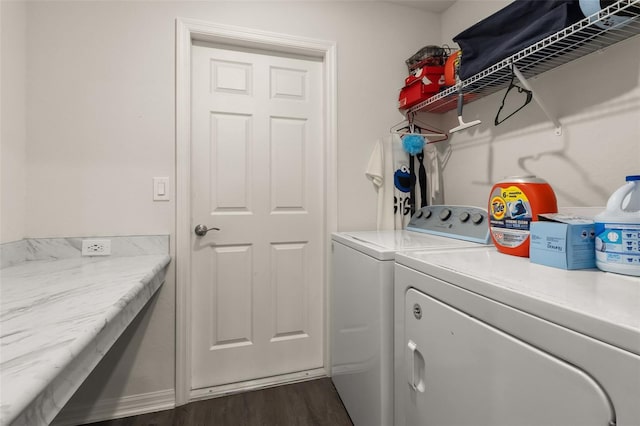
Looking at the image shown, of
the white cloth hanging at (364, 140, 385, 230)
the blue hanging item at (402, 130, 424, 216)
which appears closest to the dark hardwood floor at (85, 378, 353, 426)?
the white cloth hanging at (364, 140, 385, 230)

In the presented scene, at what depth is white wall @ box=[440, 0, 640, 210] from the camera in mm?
1091

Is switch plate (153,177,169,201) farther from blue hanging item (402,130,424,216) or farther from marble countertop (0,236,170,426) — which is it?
blue hanging item (402,130,424,216)

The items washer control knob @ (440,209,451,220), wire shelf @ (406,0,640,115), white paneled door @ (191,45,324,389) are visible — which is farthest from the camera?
white paneled door @ (191,45,324,389)

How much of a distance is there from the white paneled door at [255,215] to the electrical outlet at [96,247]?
1.36 feet

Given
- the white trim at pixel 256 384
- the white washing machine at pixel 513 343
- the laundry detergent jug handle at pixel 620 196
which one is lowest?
the white trim at pixel 256 384

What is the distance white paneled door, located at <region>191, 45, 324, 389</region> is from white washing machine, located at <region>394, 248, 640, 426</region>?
36.8 inches

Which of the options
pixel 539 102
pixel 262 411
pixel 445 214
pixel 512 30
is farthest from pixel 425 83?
pixel 262 411

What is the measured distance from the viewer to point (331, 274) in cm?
188

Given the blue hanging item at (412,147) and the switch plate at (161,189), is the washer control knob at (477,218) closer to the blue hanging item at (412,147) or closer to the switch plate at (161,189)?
the blue hanging item at (412,147)

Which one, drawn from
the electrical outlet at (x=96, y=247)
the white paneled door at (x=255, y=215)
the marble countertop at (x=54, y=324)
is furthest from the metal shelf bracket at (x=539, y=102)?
the electrical outlet at (x=96, y=247)

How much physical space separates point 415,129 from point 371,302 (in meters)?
1.32

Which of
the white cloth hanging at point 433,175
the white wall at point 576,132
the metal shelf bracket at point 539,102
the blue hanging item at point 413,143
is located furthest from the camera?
the white cloth hanging at point 433,175

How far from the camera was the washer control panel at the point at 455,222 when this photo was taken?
1350mm

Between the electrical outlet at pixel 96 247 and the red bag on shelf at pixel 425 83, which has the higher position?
the red bag on shelf at pixel 425 83
